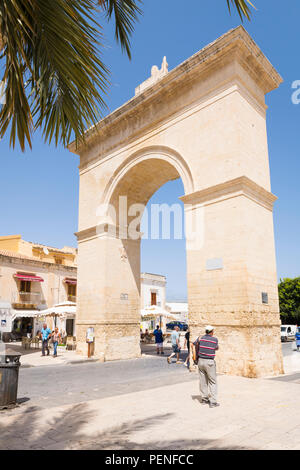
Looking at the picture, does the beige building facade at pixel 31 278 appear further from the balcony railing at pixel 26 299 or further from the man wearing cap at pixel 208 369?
the man wearing cap at pixel 208 369

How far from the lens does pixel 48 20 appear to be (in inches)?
138

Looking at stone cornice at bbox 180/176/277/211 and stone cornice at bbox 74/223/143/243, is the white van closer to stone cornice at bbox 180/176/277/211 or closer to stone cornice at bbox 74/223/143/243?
stone cornice at bbox 74/223/143/243

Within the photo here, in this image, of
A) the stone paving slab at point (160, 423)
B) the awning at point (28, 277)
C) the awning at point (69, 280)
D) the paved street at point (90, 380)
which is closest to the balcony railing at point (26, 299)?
the awning at point (28, 277)


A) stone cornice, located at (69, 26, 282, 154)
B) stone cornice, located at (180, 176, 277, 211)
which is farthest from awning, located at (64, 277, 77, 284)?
stone cornice, located at (180, 176, 277, 211)

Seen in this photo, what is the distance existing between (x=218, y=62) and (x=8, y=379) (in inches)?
426

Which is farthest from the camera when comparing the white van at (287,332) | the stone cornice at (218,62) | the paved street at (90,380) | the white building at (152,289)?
the white building at (152,289)

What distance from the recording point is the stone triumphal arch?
34.0ft

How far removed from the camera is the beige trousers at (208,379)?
631 cm

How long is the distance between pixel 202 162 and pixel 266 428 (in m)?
8.62

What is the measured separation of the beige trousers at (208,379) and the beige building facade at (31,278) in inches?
780

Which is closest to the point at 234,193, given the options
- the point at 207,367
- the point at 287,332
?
the point at 207,367

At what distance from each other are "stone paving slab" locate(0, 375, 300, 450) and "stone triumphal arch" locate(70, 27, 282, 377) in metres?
3.25

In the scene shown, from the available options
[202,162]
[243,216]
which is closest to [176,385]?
[243,216]

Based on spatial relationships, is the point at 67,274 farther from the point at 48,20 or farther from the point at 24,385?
the point at 48,20
